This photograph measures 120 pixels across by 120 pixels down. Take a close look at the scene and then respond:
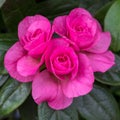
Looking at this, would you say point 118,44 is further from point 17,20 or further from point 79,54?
point 17,20

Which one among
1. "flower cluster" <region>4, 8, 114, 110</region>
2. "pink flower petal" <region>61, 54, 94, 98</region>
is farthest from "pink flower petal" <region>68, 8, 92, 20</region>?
"pink flower petal" <region>61, 54, 94, 98</region>

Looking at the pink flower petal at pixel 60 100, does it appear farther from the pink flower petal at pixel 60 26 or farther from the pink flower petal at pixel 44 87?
the pink flower petal at pixel 60 26

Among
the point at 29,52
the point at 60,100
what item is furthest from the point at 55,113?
the point at 29,52

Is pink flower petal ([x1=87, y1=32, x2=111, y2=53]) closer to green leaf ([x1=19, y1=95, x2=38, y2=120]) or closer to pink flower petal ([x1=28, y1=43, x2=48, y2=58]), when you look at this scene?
pink flower petal ([x1=28, y1=43, x2=48, y2=58])

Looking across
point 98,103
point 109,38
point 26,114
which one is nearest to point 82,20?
point 109,38

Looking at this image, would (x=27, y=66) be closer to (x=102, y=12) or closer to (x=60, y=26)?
(x=60, y=26)

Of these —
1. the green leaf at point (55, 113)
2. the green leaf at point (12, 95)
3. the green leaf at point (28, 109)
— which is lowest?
the green leaf at point (28, 109)

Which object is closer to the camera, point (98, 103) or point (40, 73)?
point (40, 73)

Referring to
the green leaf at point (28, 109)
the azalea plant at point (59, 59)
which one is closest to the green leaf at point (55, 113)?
the azalea plant at point (59, 59)
